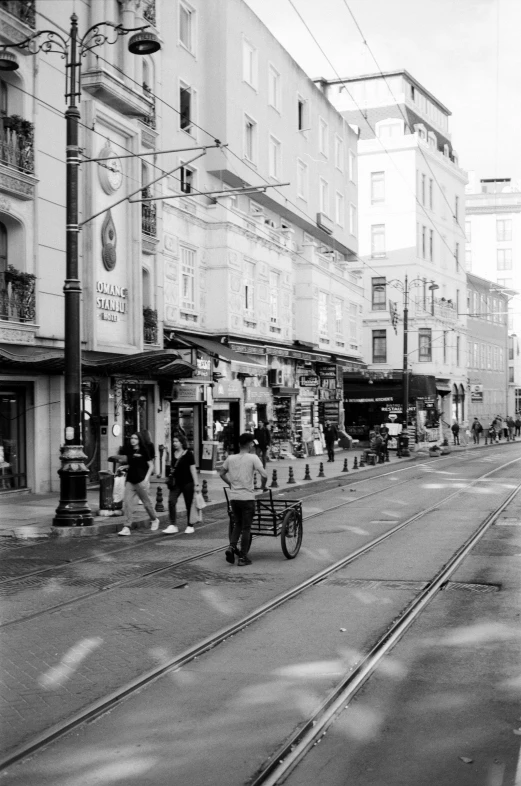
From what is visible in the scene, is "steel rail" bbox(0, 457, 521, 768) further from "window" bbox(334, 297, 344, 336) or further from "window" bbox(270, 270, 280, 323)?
"window" bbox(334, 297, 344, 336)

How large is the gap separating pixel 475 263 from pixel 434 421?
40153mm

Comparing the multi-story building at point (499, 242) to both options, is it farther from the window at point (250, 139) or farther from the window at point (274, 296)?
the window at point (250, 139)

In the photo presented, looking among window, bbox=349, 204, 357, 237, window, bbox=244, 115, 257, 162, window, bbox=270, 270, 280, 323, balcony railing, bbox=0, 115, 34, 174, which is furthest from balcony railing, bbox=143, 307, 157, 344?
window, bbox=349, 204, 357, 237

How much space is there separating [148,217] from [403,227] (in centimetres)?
3610

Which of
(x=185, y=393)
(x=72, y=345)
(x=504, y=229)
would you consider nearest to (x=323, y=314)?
(x=185, y=393)

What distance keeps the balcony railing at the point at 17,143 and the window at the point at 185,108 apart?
11.1 m

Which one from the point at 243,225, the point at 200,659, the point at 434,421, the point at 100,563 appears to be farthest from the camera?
the point at 434,421

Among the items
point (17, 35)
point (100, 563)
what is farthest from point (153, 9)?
point (100, 563)

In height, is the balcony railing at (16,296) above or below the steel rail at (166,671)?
above

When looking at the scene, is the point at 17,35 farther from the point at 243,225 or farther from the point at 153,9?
the point at 243,225

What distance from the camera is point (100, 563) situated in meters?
12.4

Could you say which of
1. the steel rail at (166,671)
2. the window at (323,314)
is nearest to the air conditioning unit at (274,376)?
the window at (323,314)

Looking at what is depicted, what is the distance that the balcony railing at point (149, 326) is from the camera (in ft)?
87.8

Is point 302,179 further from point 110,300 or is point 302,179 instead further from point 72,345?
point 72,345
